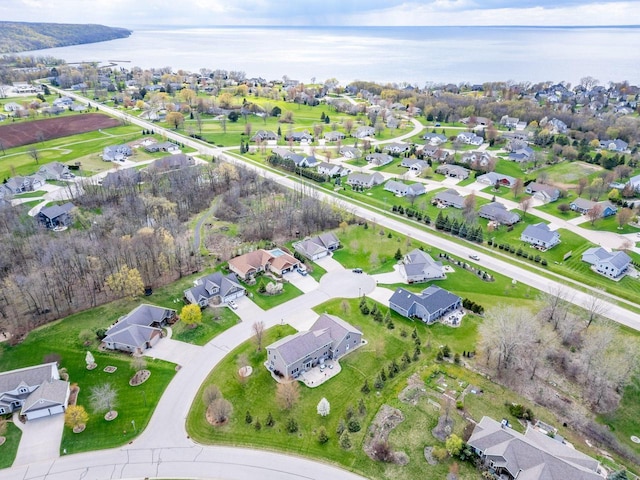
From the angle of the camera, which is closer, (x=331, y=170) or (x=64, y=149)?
(x=331, y=170)

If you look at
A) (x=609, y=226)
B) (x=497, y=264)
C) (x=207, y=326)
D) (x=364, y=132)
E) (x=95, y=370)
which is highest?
(x=364, y=132)

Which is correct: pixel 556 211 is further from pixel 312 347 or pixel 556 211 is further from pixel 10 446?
pixel 10 446

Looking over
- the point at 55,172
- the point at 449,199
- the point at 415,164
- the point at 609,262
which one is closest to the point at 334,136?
the point at 415,164

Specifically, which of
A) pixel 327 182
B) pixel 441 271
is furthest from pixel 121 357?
pixel 327 182

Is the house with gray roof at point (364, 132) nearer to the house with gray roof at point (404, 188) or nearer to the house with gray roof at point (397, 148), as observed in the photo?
the house with gray roof at point (397, 148)

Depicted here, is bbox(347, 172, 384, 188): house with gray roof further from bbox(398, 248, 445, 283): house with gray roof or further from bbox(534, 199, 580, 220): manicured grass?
bbox(398, 248, 445, 283): house with gray roof

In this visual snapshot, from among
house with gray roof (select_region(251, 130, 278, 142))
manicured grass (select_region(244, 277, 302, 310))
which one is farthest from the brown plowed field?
manicured grass (select_region(244, 277, 302, 310))
